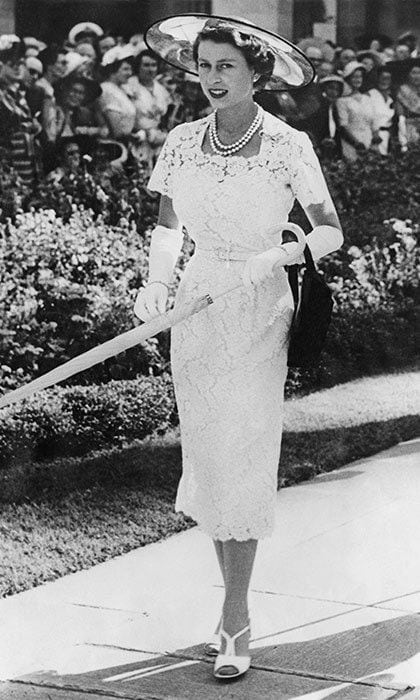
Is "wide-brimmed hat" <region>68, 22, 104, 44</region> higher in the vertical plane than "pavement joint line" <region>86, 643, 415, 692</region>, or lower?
higher

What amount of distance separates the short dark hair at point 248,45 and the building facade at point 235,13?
1.95 feet

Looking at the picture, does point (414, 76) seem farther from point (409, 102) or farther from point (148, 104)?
point (148, 104)

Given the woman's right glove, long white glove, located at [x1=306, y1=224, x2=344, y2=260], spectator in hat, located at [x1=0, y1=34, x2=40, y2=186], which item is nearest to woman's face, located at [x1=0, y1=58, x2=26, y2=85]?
spectator in hat, located at [x1=0, y1=34, x2=40, y2=186]

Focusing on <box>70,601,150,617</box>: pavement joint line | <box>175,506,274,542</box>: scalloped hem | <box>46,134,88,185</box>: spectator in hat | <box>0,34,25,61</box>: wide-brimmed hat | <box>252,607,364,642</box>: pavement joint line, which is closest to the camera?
<box>175,506,274,542</box>: scalloped hem

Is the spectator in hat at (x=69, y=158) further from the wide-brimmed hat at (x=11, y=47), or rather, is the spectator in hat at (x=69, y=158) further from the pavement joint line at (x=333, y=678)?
the pavement joint line at (x=333, y=678)

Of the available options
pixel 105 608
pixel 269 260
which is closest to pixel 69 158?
pixel 269 260

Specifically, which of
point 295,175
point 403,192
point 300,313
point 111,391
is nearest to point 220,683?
point 300,313

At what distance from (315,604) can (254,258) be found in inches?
45.8

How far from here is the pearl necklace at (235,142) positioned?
327 centimetres

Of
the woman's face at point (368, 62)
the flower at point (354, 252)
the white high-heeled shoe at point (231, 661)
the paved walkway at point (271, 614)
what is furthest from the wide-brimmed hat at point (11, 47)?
the white high-heeled shoe at point (231, 661)

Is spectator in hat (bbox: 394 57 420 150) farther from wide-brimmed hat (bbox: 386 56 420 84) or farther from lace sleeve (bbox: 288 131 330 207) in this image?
lace sleeve (bbox: 288 131 330 207)

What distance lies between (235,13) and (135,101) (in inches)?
23.2

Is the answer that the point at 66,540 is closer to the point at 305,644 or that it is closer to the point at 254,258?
the point at 305,644

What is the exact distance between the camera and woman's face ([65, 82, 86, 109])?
4223mm
